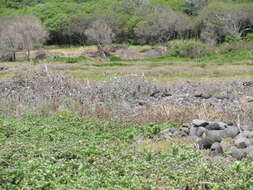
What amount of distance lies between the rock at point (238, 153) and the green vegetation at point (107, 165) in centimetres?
54

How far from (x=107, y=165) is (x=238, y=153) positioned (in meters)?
2.47

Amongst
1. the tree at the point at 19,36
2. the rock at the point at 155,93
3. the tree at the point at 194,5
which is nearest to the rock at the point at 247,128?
the rock at the point at 155,93

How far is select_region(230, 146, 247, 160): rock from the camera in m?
7.54

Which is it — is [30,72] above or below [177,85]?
above

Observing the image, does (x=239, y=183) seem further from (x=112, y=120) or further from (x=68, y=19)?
(x=68, y=19)

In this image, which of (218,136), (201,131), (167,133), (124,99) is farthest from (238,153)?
(124,99)

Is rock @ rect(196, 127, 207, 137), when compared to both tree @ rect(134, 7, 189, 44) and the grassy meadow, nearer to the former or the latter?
the grassy meadow

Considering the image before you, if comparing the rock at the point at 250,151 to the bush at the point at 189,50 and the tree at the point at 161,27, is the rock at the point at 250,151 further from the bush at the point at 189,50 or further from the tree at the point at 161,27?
the tree at the point at 161,27

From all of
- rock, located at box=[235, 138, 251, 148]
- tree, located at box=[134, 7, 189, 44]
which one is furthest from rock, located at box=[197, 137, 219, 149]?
tree, located at box=[134, 7, 189, 44]

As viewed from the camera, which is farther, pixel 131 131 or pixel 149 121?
pixel 149 121

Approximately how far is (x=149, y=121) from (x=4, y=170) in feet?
17.3

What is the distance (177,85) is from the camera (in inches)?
765

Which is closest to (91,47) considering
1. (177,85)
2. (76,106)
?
(177,85)

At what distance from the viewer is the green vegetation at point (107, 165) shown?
19.5 feet
